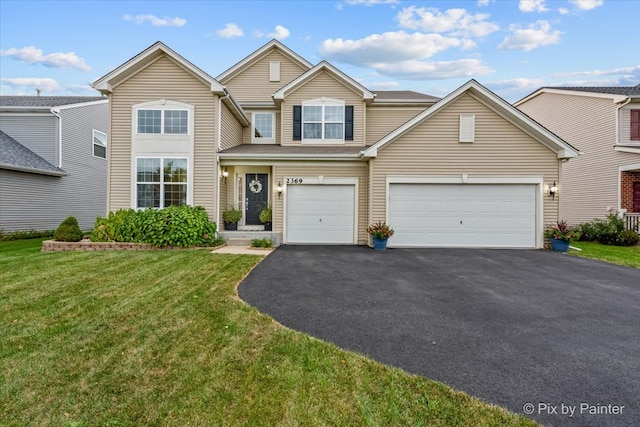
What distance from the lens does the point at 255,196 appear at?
12.1 metres

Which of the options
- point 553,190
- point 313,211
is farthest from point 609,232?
point 313,211

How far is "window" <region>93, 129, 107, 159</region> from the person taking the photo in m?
16.4

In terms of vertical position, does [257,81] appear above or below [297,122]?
above

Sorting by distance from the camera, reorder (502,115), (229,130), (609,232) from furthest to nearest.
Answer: (609,232), (229,130), (502,115)

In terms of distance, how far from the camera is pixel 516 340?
11.2 ft

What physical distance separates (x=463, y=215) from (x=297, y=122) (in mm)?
7377

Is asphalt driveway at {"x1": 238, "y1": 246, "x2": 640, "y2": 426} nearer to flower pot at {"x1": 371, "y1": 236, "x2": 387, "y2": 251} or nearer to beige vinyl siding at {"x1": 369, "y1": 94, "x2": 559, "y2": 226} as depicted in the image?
flower pot at {"x1": 371, "y1": 236, "x2": 387, "y2": 251}

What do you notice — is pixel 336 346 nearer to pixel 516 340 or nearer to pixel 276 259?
pixel 516 340

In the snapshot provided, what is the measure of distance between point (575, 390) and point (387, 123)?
12.2m

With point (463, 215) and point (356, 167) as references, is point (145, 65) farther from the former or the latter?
point (463, 215)

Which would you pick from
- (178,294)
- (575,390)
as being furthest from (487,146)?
(178,294)

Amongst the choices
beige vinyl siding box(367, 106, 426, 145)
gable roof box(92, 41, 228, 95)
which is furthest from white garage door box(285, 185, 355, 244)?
gable roof box(92, 41, 228, 95)

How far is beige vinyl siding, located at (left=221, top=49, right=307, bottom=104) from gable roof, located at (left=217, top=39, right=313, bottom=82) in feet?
0.40

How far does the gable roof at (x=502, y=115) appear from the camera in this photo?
31.9ft
